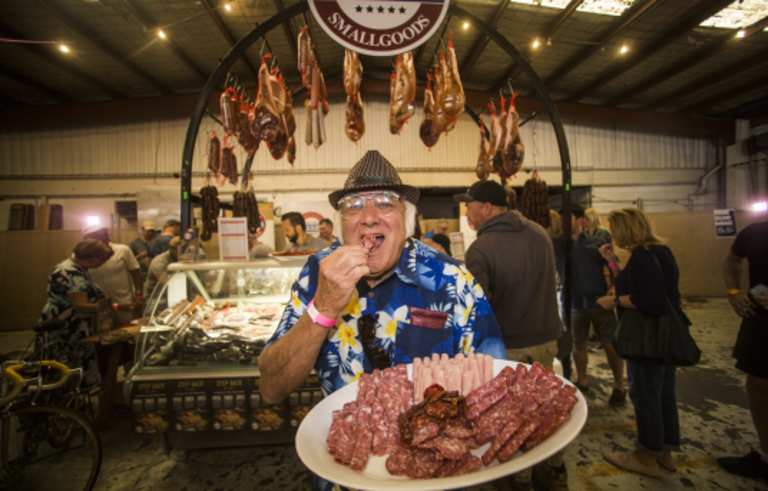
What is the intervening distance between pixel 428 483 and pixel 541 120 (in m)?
14.0

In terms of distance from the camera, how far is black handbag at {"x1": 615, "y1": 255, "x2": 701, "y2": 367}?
9.90 feet

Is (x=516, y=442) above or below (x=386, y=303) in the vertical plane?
below

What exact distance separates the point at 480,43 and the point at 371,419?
9747 mm

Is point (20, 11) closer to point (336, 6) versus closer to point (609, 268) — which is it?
point (336, 6)

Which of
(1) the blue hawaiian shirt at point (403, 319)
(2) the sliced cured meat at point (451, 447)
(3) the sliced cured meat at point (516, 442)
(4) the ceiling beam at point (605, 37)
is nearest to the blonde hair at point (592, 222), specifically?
(4) the ceiling beam at point (605, 37)

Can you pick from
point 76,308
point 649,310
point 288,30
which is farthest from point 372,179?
point 288,30

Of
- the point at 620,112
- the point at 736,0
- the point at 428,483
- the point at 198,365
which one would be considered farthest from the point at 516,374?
the point at 620,112

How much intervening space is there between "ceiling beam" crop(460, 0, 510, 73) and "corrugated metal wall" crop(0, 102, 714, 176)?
261 cm

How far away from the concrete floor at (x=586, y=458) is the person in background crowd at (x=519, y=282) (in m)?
0.73

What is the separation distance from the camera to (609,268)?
195 inches

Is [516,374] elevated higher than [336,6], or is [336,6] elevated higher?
[336,6]

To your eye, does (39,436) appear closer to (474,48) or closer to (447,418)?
(447,418)

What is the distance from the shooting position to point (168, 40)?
7.90 meters

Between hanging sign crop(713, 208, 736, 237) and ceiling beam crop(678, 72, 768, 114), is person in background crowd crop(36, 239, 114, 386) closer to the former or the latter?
hanging sign crop(713, 208, 736, 237)
